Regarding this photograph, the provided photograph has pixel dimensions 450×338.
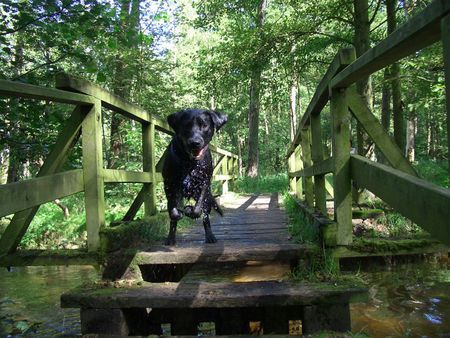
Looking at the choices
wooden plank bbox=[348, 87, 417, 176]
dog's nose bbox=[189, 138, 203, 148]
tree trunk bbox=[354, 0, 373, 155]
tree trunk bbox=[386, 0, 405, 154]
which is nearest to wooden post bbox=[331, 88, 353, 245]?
wooden plank bbox=[348, 87, 417, 176]

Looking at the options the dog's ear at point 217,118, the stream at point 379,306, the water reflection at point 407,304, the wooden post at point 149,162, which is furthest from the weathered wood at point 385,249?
the wooden post at point 149,162

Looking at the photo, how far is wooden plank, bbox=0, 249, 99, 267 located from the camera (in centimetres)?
307

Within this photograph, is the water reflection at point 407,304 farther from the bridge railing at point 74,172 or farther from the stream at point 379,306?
the bridge railing at point 74,172

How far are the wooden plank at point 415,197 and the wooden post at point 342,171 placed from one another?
1.41 ft

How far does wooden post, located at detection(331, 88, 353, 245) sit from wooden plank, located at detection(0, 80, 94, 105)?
180 cm

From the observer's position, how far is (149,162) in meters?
4.62

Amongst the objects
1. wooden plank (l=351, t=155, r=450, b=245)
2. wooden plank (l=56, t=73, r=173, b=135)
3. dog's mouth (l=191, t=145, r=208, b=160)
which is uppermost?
wooden plank (l=56, t=73, r=173, b=135)

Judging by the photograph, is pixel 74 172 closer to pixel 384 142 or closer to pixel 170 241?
pixel 170 241

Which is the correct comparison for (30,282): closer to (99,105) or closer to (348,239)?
(99,105)

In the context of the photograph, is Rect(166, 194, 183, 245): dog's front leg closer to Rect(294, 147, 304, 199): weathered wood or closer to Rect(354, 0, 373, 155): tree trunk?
Rect(354, 0, 373, 155): tree trunk

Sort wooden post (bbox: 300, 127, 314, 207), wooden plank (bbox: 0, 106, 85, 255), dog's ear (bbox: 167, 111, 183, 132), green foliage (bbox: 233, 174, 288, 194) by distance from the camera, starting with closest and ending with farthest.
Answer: wooden plank (bbox: 0, 106, 85, 255) → dog's ear (bbox: 167, 111, 183, 132) → wooden post (bbox: 300, 127, 314, 207) → green foliage (bbox: 233, 174, 288, 194)

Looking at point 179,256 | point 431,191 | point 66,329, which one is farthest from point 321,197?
point 66,329

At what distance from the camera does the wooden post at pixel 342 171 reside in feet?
9.62

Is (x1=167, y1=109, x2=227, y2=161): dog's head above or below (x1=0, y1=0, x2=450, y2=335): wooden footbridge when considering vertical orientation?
above
